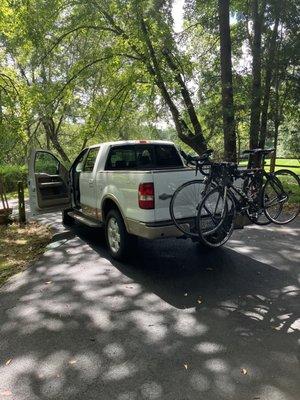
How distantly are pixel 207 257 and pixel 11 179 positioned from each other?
60.5 ft

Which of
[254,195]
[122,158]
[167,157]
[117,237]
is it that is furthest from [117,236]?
[254,195]

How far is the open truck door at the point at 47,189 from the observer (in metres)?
9.05

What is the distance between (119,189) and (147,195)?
2.86 feet

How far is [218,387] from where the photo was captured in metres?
3.07

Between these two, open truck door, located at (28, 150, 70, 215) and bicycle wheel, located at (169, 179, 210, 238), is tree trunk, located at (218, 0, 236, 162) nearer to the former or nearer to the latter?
open truck door, located at (28, 150, 70, 215)

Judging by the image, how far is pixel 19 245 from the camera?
8.51 m

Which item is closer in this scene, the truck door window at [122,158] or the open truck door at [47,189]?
the truck door window at [122,158]

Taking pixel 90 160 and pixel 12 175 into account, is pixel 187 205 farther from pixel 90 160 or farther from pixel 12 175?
pixel 12 175

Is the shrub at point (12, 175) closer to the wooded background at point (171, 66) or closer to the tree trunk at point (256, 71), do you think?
the wooded background at point (171, 66)

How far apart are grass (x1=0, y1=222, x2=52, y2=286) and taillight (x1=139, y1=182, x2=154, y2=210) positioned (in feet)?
8.38

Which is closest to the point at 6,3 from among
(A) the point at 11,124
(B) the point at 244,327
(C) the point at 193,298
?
(A) the point at 11,124

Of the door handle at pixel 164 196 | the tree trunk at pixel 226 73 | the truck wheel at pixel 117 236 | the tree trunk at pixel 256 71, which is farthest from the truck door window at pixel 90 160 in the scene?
the tree trunk at pixel 256 71

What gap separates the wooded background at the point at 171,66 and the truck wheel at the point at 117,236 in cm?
583

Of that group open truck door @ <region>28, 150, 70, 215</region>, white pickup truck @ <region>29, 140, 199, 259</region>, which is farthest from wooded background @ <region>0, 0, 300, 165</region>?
white pickup truck @ <region>29, 140, 199, 259</region>
